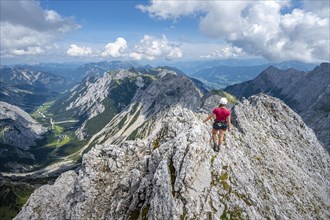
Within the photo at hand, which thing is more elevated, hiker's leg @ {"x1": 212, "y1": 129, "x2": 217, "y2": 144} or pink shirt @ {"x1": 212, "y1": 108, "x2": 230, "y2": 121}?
pink shirt @ {"x1": 212, "y1": 108, "x2": 230, "y2": 121}

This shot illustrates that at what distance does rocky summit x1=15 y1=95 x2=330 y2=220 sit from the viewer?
46750 millimetres

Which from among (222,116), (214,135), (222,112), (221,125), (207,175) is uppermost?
Result: (222,112)

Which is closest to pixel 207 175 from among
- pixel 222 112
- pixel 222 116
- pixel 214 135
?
pixel 214 135

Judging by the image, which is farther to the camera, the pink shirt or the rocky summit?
the rocky summit

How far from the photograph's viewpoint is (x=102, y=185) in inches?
2579

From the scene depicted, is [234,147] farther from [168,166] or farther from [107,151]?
[107,151]

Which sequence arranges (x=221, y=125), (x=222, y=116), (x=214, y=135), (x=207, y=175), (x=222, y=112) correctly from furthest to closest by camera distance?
(x=214, y=135), (x=207, y=175), (x=221, y=125), (x=222, y=116), (x=222, y=112)

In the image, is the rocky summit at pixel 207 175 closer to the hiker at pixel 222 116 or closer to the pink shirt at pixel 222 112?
the hiker at pixel 222 116

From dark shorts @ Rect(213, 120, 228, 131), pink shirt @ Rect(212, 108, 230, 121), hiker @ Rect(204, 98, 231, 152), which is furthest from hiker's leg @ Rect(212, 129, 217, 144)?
pink shirt @ Rect(212, 108, 230, 121)

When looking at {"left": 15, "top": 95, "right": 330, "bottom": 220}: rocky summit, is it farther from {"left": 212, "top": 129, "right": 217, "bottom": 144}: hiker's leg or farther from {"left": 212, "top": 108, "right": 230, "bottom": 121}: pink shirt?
{"left": 212, "top": 108, "right": 230, "bottom": 121}: pink shirt

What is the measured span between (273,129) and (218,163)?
3994cm

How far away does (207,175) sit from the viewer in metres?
48.8

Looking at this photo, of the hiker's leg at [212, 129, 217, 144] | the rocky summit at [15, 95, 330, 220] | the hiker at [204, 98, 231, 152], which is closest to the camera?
the hiker at [204, 98, 231, 152]

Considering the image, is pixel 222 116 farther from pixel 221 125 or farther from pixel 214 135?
pixel 214 135
